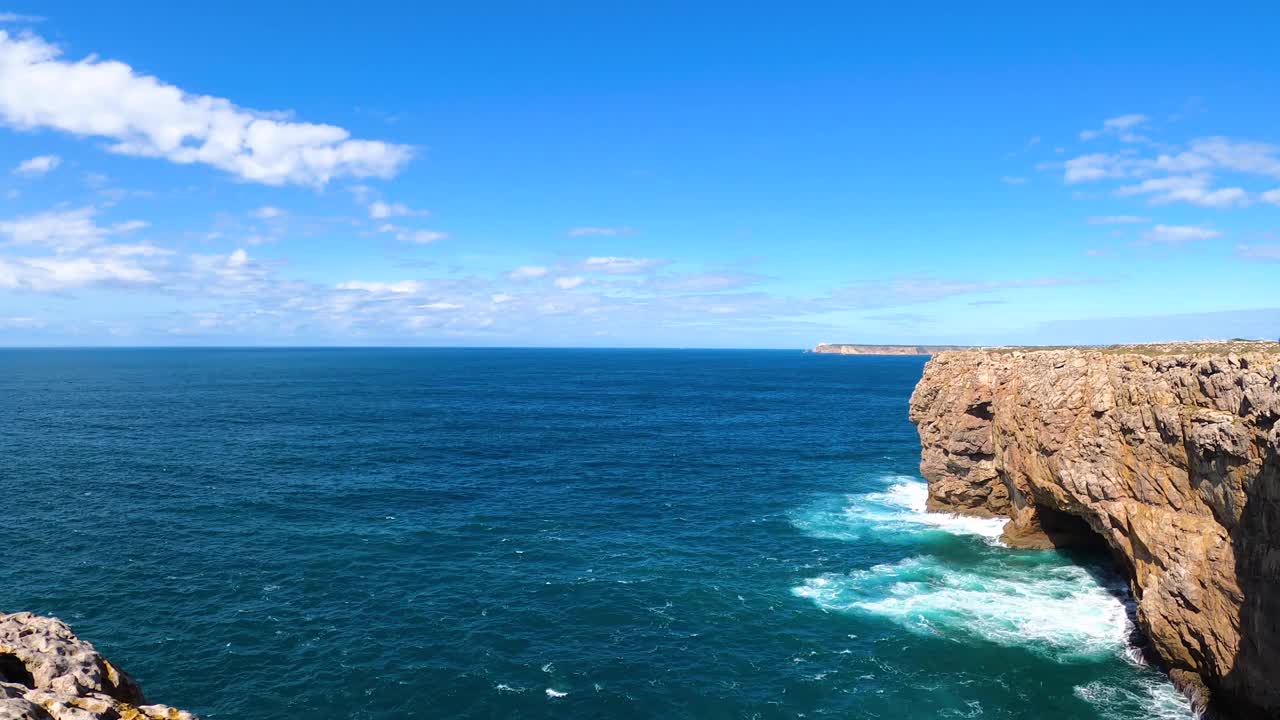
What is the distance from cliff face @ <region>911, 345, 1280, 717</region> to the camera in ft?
112

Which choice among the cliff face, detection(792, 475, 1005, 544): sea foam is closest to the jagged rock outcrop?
the cliff face

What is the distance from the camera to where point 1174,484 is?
43.2 m

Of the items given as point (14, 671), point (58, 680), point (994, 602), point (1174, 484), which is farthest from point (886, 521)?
point (14, 671)

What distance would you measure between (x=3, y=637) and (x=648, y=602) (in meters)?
40.3

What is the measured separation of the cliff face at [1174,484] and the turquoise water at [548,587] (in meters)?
4.62

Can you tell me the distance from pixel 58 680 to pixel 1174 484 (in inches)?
2230

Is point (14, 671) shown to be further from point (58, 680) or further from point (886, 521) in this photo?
point (886, 521)

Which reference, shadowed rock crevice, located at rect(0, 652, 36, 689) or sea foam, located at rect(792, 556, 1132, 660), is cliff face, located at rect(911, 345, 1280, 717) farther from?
shadowed rock crevice, located at rect(0, 652, 36, 689)

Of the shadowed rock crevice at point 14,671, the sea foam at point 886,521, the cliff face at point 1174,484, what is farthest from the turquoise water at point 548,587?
the shadowed rock crevice at point 14,671

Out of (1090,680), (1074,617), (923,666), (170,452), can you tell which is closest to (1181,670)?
(1090,680)

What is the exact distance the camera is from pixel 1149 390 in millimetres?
46375

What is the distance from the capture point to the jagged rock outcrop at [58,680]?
53.1ft

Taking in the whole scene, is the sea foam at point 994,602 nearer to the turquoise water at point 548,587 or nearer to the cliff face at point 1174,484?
the turquoise water at point 548,587

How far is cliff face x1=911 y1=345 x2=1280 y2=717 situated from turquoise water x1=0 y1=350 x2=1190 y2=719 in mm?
4621
